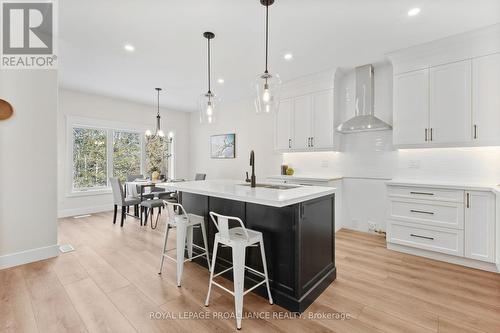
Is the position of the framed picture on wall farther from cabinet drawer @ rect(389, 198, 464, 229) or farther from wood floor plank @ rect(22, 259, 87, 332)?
wood floor plank @ rect(22, 259, 87, 332)

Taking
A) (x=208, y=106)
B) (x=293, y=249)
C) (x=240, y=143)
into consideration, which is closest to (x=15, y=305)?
(x=293, y=249)

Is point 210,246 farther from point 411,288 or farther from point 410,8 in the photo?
point 410,8

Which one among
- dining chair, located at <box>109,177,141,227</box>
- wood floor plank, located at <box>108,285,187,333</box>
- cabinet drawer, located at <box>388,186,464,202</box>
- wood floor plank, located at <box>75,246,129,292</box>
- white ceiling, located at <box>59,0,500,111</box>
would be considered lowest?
wood floor plank, located at <box>108,285,187,333</box>

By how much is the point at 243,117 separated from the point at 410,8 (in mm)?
4009

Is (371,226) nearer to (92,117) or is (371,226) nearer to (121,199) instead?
(121,199)

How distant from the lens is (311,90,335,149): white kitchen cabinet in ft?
13.6

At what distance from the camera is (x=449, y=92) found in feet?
9.96

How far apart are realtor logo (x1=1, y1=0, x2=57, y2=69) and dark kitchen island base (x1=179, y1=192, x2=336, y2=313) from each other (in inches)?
115

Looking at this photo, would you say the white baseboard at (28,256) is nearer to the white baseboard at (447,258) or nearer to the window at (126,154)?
the window at (126,154)

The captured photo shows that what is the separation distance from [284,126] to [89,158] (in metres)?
4.70

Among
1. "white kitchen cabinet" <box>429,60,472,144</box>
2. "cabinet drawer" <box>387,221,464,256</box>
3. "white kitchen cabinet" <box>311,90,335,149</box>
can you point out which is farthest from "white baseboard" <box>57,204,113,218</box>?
"white kitchen cabinet" <box>429,60,472,144</box>

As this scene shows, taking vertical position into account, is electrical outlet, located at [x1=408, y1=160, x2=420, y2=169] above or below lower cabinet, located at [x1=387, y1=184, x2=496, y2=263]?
above

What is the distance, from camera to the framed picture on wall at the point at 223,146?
616 cm

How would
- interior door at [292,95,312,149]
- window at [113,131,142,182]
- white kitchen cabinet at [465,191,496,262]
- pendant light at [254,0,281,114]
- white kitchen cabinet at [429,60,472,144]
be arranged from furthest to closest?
window at [113,131,142,182] < interior door at [292,95,312,149] < white kitchen cabinet at [429,60,472,144] < white kitchen cabinet at [465,191,496,262] < pendant light at [254,0,281,114]
